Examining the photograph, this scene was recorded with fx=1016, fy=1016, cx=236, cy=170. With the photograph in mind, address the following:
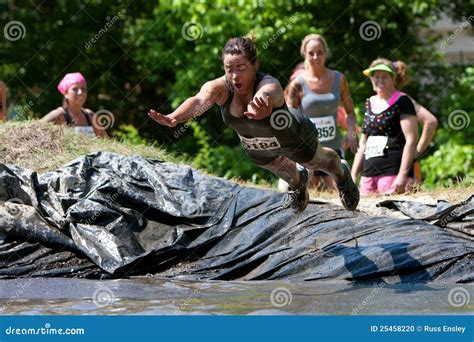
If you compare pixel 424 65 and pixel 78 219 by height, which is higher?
→ pixel 424 65

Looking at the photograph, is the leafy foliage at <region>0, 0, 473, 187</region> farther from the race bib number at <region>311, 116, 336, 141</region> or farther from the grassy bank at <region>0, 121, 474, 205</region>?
the race bib number at <region>311, 116, 336, 141</region>

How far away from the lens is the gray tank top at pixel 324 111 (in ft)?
34.5

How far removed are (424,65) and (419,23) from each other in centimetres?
70

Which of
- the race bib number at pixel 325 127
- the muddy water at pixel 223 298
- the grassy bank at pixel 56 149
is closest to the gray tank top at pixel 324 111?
the race bib number at pixel 325 127

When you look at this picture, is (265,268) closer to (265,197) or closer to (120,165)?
(265,197)

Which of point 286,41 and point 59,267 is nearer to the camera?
point 59,267

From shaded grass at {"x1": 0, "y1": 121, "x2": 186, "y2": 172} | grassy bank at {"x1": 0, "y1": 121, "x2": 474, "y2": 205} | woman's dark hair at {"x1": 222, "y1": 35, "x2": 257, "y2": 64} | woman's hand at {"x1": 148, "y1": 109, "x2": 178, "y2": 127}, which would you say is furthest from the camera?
shaded grass at {"x1": 0, "y1": 121, "x2": 186, "y2": 172}

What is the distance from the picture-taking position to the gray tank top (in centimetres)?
1052

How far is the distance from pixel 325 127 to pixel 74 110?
10.2 ft

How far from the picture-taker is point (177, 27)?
1625cm

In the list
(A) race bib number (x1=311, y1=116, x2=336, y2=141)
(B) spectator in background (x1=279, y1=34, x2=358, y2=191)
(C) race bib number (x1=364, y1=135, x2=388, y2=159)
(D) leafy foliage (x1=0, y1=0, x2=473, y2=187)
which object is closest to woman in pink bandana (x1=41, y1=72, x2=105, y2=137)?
(D) leafy foliage (x1=0, y1=0, x2=473, y2=187)

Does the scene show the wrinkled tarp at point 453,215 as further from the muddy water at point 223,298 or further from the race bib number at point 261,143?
the race bib number at point 261,143

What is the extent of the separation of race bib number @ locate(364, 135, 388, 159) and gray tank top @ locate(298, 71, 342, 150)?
0.31m

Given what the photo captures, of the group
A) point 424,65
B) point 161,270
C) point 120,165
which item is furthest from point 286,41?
point 161,270
